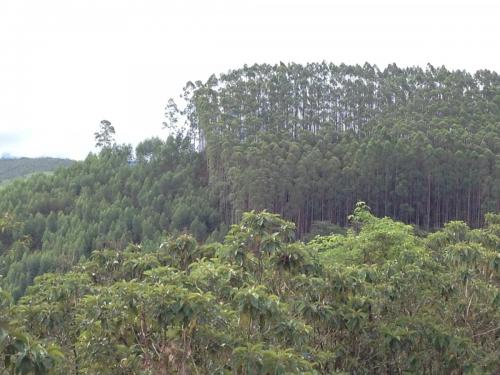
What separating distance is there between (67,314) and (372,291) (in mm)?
4575

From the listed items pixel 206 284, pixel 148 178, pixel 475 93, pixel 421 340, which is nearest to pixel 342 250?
pixel 421 340

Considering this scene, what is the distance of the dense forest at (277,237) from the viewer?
21.1 ft

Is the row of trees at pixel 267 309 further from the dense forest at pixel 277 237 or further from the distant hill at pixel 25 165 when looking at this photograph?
the distant hill at pixel 25 165

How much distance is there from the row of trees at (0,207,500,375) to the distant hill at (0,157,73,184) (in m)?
89.4

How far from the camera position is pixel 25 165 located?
102688 millimetres

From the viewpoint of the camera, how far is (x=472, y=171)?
3609 cm

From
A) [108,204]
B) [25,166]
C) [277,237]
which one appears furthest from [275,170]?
[25,166]

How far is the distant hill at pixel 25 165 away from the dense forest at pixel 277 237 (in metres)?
52.1

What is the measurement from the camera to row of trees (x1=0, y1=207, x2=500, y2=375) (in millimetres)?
6047

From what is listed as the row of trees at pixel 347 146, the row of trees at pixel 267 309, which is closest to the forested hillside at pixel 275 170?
the row of trees at pixel 347 146

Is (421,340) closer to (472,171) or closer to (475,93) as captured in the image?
(472,171)

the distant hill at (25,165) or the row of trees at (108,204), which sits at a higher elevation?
the distant hill at (25,165)

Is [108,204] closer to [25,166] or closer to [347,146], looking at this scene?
[347,146]

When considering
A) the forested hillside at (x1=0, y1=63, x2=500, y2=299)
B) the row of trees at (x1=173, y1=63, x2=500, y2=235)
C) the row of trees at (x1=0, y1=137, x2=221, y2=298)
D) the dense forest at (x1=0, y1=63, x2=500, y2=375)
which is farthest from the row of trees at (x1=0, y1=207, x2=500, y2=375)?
the row of trees at (x1=173, y1=63, x2=500, y2=235)
